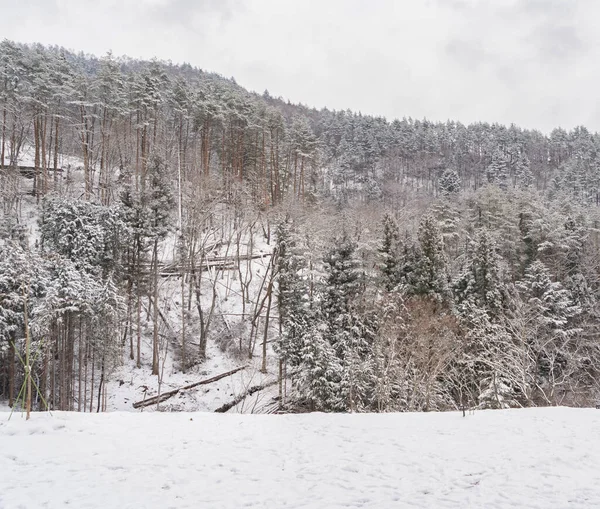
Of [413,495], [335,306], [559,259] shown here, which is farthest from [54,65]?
[559,259]

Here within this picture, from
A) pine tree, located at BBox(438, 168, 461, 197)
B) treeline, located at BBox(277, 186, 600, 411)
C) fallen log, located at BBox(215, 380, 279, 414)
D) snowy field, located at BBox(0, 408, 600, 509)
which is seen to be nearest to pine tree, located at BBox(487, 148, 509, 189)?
pine tree, located at BBox(438, 168, 461, 197)

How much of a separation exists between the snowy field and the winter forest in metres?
2.21

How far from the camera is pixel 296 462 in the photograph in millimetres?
Result: 7898

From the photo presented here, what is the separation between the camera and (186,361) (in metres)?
26.4

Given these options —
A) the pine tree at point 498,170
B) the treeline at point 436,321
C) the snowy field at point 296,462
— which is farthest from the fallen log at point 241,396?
the pine tree at point 498,170

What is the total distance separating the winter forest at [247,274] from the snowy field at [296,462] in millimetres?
2206

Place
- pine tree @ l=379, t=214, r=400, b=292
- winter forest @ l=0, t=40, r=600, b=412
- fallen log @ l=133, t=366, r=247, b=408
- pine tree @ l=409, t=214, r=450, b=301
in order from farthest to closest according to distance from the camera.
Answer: pine tree @ l=379, t=214, r=400, b=292, pine tree @ l=409, t=214, r=450, b=301, fallen log @ l=133, t=366, r=247, b=408, winter forest @ l=0, t=40, r=600, b=412

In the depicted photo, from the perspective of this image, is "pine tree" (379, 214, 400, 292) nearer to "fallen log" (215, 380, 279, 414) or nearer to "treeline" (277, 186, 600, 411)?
"treeline" (277, 186, 600, 411)

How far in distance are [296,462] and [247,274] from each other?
1018 inches

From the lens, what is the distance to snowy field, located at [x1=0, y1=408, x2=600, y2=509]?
20.2 ft

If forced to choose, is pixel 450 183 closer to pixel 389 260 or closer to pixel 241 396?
pixel 389 260

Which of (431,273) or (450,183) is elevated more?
(450,183)

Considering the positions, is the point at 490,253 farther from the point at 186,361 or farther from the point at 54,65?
the point at 54,65

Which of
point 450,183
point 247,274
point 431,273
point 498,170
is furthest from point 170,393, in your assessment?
point 498,170
